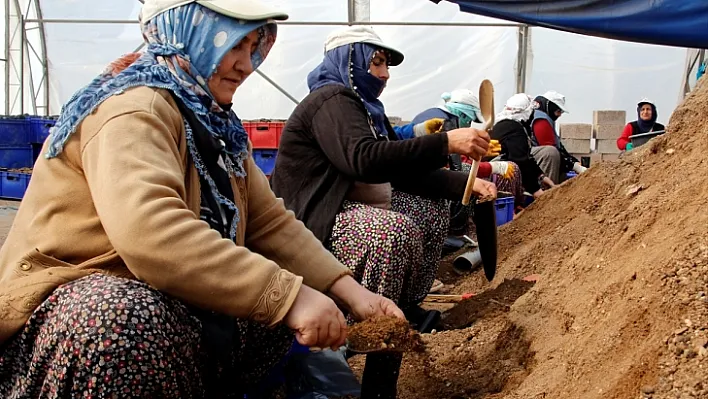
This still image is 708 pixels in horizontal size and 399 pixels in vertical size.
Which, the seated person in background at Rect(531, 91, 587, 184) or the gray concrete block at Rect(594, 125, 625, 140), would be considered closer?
the seated person in background at Rect(531, 91, 587, 184)

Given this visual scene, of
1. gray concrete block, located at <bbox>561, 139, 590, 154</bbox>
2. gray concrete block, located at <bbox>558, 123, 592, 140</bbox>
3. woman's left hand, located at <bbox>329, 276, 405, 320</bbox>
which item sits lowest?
gray concrete block, located at <bbox>561, 139, 590, 154</bbox>

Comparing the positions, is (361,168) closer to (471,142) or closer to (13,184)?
(471,142)

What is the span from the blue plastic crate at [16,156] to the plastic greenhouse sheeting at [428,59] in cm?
255

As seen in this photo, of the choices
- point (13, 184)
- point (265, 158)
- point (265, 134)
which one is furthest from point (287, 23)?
point (13, 184)

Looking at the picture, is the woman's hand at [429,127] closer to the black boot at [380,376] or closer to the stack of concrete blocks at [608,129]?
the black boot at [380,376]

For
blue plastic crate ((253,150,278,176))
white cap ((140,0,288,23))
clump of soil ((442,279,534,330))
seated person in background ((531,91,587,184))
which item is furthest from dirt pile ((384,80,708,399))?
blue plastic crate ((253,150,278,176))

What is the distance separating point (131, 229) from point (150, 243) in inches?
2.1

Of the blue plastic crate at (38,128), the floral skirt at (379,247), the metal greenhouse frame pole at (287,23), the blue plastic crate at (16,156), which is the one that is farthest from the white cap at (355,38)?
the metal greenhouse frame pole at (287,23)

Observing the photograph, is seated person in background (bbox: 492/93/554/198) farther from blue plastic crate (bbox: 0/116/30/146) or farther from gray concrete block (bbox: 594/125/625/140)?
blue plastic crate (bbox: 0/116/30/146)

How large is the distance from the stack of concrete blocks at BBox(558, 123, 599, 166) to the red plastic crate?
5.13m

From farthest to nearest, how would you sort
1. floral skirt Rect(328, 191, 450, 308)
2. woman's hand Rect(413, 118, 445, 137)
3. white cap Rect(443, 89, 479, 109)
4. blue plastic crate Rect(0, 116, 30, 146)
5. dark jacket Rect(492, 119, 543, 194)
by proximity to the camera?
blue plastic crate Rect(0, 116, 30, 146) < dark jacket Rect(492, 119, 543, 194) < white cap Rect(443, 89, 479, 109) < woman's hand Rect(413, 118, 445, 137) < floral skirt Rect(328, 191, 450, 308)

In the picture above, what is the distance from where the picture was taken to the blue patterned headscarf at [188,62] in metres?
2.13

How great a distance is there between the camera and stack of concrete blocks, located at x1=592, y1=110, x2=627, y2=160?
12.2 meters

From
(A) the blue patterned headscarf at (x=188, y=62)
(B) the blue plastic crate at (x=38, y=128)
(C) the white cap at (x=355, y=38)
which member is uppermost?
(A) the blue patterned headscarf at (x=188, y=62)
